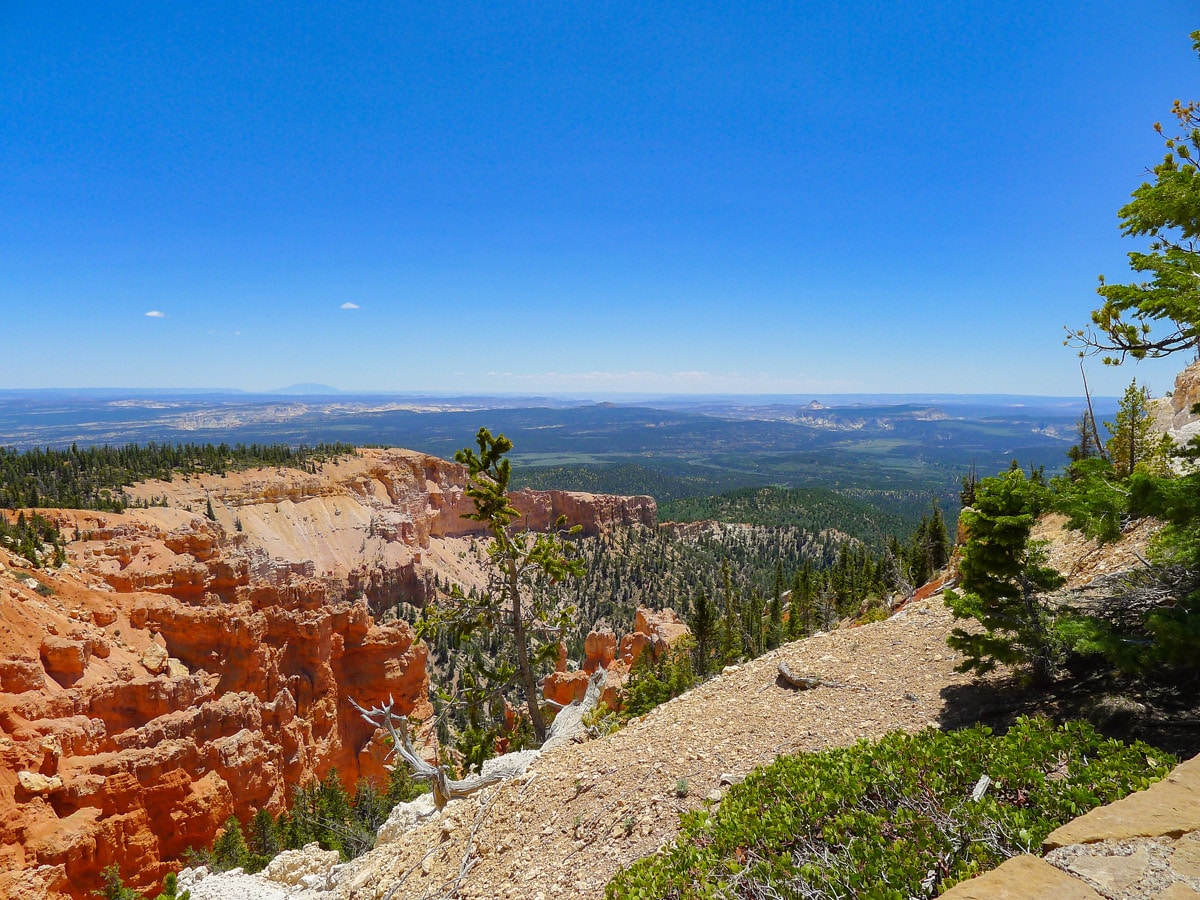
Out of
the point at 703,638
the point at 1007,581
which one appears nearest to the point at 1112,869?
the point at 1007,581

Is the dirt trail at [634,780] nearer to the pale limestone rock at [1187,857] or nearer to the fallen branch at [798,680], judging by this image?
the fallen branch at [798,680]

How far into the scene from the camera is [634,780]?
26.5 feet

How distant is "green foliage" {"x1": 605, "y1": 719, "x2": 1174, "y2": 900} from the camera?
391 centimetres

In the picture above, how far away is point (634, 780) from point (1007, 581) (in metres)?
6.80

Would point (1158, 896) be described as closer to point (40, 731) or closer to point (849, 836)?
point (849, 836)

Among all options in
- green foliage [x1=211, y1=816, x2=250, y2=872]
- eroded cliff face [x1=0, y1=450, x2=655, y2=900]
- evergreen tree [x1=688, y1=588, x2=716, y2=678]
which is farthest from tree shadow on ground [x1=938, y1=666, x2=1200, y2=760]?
evergreen tree [x1=688, y1=588, x2=716, y2=678]

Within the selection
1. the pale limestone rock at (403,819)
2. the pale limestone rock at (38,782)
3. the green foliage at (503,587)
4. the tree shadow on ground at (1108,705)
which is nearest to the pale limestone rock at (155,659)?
the pale limestone rock at (38,782)

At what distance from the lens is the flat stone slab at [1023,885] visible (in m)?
3.05

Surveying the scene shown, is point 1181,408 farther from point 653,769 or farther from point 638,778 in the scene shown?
point 638,778

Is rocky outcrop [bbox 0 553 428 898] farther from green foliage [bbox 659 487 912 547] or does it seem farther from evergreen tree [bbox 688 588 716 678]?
green foliage [bbox 659 487 912 547]

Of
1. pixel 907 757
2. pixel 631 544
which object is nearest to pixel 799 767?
pixel 907 757

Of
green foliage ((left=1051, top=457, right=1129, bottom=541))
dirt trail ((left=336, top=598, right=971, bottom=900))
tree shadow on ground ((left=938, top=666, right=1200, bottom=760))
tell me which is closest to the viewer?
tree shadow on ground ((left=938, top=666, right=1200, bottom=760))

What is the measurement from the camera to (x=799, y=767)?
5.80 metres

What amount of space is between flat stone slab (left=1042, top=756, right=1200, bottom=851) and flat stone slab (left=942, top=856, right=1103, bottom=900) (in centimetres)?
35
